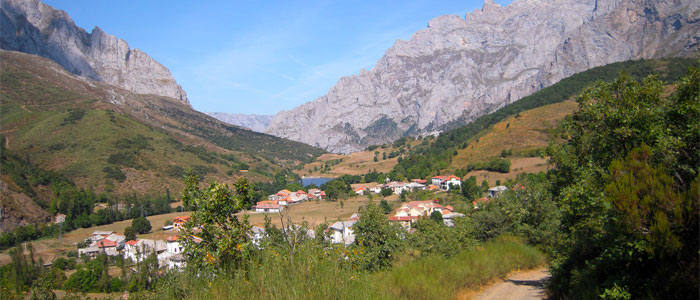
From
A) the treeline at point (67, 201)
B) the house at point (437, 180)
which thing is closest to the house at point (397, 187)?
the house at point (437, 180)

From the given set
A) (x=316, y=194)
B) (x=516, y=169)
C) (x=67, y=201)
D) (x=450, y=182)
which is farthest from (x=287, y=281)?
(x=316, y=194)

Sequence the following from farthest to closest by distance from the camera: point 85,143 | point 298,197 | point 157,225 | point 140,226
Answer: point 298,197
point 85,143
point 157,225
point 140,226

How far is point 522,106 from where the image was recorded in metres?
128

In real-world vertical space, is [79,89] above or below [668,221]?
above

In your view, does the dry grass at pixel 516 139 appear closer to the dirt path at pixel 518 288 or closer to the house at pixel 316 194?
the house at pixel 316 194

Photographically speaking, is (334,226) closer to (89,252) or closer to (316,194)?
(89,252)

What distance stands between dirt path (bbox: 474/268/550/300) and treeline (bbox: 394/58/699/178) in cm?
8829

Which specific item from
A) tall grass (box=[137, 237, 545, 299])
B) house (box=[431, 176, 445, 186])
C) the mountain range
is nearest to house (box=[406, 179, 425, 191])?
house (box=[431, 176, 445, 186])

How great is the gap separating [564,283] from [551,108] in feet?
360

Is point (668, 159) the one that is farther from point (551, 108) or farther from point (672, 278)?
point (551, 108)

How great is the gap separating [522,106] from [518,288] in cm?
13163

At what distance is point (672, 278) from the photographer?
424 centimetres

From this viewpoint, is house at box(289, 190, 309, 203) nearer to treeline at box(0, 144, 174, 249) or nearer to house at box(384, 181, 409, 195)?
house at box(384, 181, 409, 195)

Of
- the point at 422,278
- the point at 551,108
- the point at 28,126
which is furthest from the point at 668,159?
the point at 28,126
